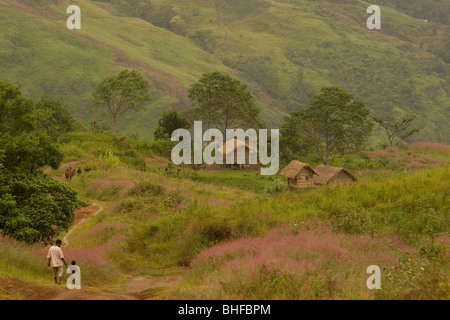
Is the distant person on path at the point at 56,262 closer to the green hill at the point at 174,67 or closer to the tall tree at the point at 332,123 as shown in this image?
the tall tree at the point at 332,123

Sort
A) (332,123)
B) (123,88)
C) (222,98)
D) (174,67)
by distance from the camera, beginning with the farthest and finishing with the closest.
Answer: (174,67) < (123,88) < (222,98) < (332,123)

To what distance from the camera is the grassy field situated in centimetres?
913

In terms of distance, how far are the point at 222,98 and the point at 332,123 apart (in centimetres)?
2048

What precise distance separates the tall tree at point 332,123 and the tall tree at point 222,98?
15.1 meters

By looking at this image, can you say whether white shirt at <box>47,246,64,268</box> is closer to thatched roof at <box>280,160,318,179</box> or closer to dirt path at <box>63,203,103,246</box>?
dirt path at <box>63,203,103,246</box>

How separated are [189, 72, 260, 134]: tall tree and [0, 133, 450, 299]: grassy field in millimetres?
46951

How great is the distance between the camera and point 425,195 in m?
16.1

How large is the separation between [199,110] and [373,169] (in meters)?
29.3

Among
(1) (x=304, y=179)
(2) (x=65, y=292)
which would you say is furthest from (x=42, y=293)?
(1) (x=304, y=179)

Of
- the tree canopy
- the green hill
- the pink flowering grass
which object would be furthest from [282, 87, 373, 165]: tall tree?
the green hill

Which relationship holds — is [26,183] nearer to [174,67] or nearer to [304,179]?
[304,179]

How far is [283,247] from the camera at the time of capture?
11797mm
